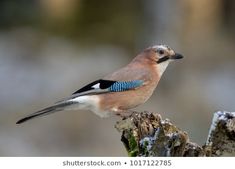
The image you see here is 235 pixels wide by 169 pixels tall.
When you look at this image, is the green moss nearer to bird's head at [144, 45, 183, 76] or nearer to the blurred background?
bird's head at [144, 45, 183, 76]

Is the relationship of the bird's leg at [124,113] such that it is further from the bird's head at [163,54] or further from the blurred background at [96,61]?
the blurred background at [96,61]

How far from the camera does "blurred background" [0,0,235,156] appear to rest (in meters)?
4.80

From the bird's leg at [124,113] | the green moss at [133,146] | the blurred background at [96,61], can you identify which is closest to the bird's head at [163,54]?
the bird's leg at [124,113]

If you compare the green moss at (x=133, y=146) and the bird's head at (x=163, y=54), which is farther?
the bird's head at (x=163, y=54)

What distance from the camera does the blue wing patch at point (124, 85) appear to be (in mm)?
3025

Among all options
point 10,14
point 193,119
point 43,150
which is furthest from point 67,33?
point 43,150

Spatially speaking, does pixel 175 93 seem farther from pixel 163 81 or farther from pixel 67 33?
pixel 67 33

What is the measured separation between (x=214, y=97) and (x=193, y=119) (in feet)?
1.57

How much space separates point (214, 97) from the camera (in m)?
5.31

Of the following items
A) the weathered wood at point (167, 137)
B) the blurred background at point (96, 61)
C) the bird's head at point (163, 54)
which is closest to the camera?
the weathered wood at point (167, 137)

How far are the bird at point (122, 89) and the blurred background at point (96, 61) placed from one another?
0.99 metres

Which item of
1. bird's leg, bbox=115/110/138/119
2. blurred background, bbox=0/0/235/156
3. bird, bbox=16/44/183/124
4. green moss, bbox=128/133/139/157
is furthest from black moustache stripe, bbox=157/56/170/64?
blurred background, bbox=0/0/235/156

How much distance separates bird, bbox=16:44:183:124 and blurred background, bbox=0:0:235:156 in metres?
0.99

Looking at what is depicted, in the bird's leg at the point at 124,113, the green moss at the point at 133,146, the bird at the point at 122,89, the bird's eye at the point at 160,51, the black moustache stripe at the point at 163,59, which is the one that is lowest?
the green moss at the point at 133,146
